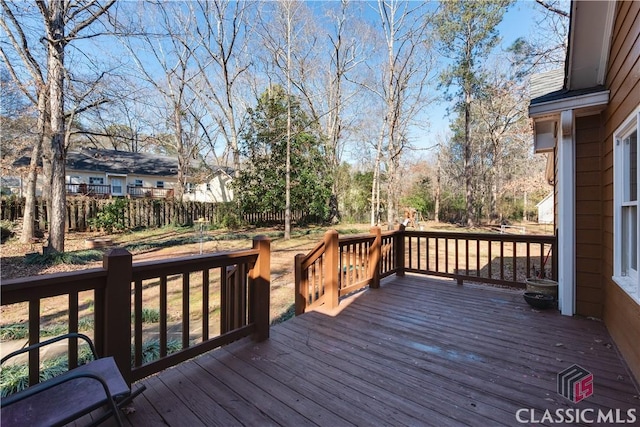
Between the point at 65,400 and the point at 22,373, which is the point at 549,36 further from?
the point at 22,373

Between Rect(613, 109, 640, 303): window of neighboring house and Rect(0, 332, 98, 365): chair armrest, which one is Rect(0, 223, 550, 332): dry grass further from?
Rect(613, 109, 640, 303): window of neighboring house

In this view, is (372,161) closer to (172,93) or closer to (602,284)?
(172,93)

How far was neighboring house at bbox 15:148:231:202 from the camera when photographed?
768 inches

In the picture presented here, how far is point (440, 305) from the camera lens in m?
3.75

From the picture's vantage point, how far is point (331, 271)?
3533mm

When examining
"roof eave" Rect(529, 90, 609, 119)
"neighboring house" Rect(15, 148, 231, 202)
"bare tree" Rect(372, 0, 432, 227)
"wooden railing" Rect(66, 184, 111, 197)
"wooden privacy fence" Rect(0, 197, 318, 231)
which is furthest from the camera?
"neighboring house" Rect(15, 148, 231, 202)

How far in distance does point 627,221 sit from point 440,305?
1.99 metres

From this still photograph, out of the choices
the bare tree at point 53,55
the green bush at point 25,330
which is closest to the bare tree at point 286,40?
the bare tree at point 53,55

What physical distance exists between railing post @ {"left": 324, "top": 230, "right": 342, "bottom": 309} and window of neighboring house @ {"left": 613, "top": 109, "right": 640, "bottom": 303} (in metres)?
2.55

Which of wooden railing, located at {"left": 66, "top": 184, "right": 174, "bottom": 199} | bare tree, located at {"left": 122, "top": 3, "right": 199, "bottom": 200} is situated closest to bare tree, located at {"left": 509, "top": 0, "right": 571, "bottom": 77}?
bare tree, located at {"left": 122, "top": 3, "right": 199, "bottom": 200}

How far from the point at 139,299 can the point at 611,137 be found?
13.8 ft

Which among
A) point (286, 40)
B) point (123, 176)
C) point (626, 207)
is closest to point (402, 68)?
point (286, 40)

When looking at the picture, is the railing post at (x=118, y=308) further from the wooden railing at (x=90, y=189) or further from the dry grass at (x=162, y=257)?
the wooden railing at (x=90, y=189)

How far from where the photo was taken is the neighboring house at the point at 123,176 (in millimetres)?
19516
